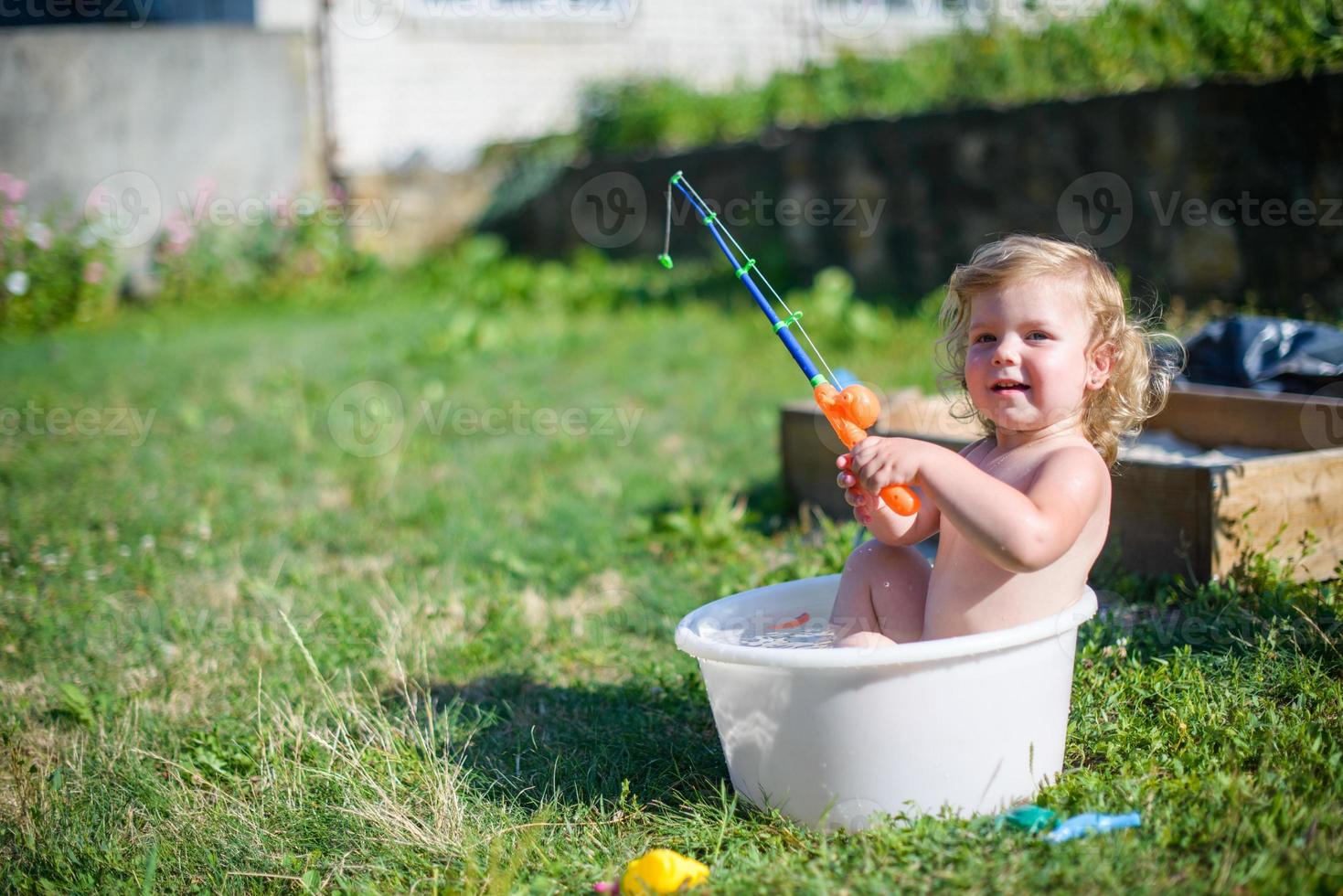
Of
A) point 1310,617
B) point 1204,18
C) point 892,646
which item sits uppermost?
point 1204,18

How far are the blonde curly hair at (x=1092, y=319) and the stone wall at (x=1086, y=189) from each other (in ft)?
6.02

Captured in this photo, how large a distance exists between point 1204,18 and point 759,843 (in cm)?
459

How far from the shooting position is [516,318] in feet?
23.9

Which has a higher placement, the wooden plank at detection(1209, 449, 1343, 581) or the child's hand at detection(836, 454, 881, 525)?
the child's hand at detection(836, 454, 881, 525)

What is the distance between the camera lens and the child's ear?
1.90 m

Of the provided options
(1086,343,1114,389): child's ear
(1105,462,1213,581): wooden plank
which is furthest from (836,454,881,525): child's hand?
(1105,462,1213,581): wooden plank

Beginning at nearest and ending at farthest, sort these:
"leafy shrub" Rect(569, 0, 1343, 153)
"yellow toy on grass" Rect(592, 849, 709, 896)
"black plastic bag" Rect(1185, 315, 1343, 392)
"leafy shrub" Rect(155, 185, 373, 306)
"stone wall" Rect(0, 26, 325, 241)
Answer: "yellow toy on grass" Rect(592, 849, 709, 896) < "black plastic bag" Rect(1185, 315, 1343, 392) < "leafy shrub" Rect(569, 0, 1343, 153) < "stone wall" Rect(0, 26, 325, 241) < "leafy shrub" Rect(155, 185, 373, 306)

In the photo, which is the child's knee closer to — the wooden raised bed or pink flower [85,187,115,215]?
the wooden raised bed

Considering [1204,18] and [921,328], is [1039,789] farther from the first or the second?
[1204,18]

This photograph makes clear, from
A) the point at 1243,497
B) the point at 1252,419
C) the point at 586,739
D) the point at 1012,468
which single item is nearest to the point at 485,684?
the point at 586,739

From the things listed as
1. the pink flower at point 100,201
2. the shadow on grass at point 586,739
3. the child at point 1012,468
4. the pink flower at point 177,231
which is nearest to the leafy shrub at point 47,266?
the pink flower at point 100,201

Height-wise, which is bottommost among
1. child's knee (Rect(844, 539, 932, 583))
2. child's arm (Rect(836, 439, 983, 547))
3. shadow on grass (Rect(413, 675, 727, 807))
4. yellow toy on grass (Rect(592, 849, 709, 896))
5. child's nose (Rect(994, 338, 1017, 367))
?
shadow on grass (Rect(413, 675, 727, 807))

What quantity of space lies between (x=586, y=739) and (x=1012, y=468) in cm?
101

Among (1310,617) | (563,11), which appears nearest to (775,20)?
(563,11)
